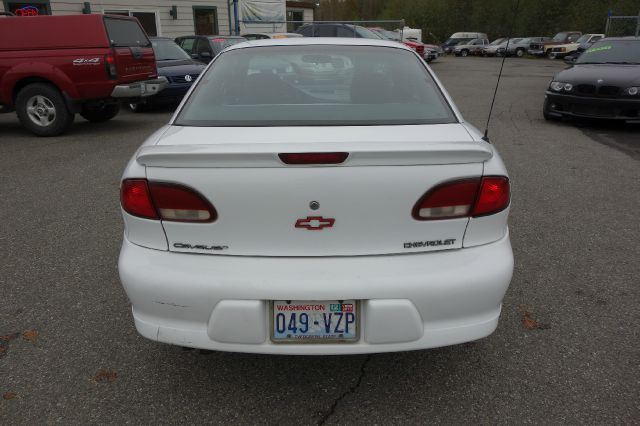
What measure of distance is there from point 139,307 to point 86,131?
7640mm

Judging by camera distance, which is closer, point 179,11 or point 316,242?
point 316,242

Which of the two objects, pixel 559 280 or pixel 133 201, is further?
pixel 559 280

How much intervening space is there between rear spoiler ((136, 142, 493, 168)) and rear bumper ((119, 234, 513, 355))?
1.24 ft

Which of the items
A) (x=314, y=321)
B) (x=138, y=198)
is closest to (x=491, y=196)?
(x=314, y=321)

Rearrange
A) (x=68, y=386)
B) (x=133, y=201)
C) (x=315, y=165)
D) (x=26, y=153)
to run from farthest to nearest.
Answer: (x=26, y=153), (x=68, y=386), (x=133, y=201), (x=315, y=165)

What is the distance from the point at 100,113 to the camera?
962 cm

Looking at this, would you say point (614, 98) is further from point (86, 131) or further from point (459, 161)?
point (86, 131)

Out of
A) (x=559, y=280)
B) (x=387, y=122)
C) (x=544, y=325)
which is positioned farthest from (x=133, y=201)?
(x=559, y=280)

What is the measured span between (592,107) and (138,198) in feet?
27.7

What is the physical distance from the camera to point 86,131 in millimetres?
8836

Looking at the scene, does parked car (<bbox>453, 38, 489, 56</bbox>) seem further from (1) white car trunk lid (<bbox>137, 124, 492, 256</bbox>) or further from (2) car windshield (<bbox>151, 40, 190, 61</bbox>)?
(1) white car trunk lid (<bbox>137, 124, 492, 256</bbox>)

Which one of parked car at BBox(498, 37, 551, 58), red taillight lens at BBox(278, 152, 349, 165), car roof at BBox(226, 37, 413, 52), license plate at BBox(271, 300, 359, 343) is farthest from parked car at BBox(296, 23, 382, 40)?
parked car at BBox(498, 37, 551, 58)

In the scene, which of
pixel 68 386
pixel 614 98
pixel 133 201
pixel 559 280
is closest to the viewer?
pixel 133 201

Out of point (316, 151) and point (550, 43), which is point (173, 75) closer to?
point (316, 151)
